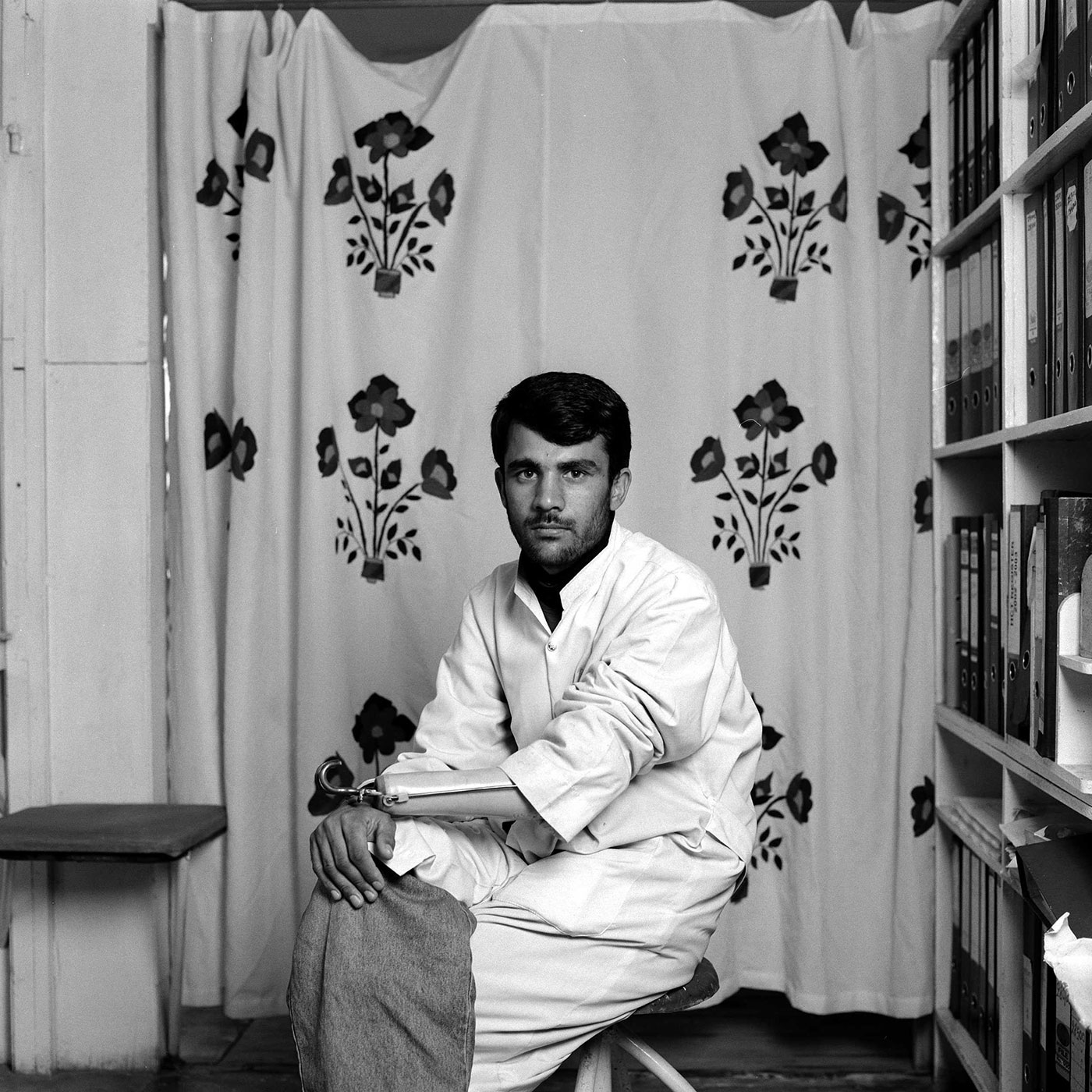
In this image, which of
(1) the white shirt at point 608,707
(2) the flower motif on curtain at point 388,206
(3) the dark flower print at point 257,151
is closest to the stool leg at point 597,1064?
(1) the white shirt at point 608,707

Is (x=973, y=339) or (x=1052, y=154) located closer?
(x=1052, y=154)

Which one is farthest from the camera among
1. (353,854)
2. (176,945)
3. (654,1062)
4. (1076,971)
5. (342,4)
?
(342,4)

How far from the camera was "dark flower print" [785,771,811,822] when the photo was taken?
90.1 inches

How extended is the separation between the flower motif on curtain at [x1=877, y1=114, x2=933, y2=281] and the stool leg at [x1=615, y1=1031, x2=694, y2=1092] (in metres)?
1.50

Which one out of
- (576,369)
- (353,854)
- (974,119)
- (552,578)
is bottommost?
(353,854)

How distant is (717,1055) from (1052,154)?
1819 mm

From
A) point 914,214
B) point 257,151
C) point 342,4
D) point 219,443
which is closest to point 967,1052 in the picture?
point 914,214

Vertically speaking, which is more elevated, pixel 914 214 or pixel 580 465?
pixel 914 214

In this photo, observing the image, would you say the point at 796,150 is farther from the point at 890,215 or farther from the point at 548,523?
the point at 548,523

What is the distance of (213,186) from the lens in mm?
2338

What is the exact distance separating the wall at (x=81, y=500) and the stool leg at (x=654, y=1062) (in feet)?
3.71

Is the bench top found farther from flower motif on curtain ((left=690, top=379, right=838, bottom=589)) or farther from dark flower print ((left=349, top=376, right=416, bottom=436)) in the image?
flower motif on curtain ((left=690, top=379, right=838, bottom=589))

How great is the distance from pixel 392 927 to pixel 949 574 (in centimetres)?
131

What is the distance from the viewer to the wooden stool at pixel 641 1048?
1.53 m
